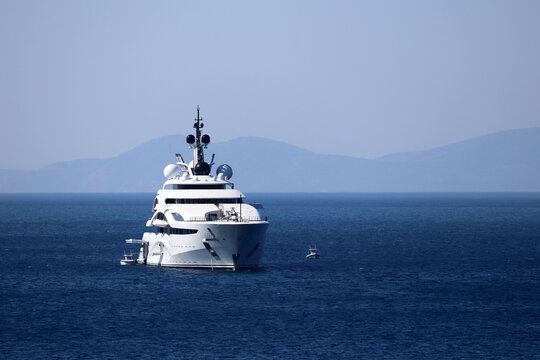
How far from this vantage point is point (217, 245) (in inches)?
2950

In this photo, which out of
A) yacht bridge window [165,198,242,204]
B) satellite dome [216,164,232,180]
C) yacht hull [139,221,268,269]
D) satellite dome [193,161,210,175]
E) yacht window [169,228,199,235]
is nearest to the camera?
yacht hull [139,221,268,269]

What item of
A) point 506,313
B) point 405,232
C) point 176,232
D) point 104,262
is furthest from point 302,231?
point 506,313

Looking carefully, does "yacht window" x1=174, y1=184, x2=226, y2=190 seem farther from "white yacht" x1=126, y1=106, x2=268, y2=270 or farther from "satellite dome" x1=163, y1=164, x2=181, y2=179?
"satellite dome" x1=163, y1=164, x2=181, y2=179

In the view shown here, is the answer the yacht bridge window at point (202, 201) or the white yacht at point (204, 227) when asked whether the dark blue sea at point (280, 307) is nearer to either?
the white yacht at point (204, 227)

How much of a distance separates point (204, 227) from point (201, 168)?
10.5 m

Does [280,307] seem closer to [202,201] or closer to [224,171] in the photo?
[202,201]

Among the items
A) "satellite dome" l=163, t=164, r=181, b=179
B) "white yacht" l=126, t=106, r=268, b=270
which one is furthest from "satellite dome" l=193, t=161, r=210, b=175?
"satellite dome" l=163, t=164, r=181, b=179

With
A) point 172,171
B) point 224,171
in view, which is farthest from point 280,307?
point 224,171

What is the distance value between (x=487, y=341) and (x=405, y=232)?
97.7 m

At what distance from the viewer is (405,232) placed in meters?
149

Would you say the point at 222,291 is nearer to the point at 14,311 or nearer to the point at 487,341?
the point at 14,311

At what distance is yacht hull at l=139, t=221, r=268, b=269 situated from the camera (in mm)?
73750

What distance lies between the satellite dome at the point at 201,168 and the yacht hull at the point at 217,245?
23.9 feet

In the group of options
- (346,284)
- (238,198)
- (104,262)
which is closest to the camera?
(346,284)
